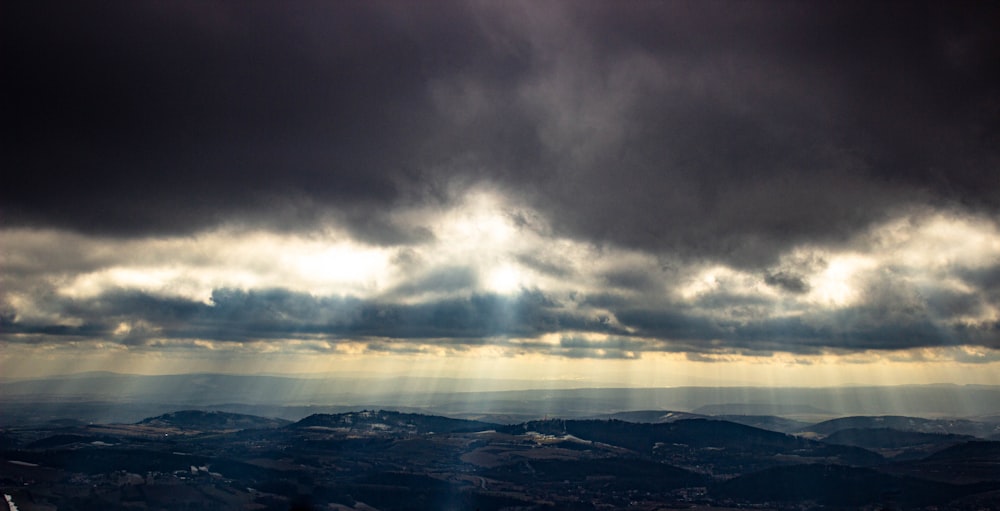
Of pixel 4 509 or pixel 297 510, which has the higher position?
pixel 297 510

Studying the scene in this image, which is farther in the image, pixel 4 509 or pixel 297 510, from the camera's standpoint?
pixel 4 509
